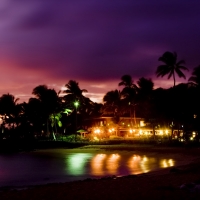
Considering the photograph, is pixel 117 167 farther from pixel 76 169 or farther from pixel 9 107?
pixel 9 107

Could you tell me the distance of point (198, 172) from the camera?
1866 centimetres

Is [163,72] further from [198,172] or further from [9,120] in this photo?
[198,172]

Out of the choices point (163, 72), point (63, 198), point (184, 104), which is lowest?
point (63, 198)

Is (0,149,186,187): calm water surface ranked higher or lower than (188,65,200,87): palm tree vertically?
lower

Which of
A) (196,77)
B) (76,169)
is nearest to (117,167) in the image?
(76,169)

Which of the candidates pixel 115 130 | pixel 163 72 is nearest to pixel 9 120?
pixel 115 130

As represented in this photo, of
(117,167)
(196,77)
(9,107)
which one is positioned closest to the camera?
(117,167)

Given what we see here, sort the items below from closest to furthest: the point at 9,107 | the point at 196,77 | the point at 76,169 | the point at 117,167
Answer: the point at 117,167
the point at 76,169
the point at 196,77
the point at 9,107

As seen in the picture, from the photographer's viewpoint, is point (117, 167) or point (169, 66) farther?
point (169, 66)

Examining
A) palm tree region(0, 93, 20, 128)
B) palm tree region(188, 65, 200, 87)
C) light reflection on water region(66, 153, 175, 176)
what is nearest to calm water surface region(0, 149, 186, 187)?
light reflection on water region(66, 153, 175, 176)

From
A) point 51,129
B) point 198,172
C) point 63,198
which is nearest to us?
point 63,198

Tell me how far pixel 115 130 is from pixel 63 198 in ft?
233

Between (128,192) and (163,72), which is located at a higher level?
(163,72)

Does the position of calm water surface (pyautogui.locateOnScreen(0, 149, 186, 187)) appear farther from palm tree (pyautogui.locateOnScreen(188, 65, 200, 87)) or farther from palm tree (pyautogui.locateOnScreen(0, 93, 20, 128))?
palm tree (pyautogui.locateOnScreen(0, 93, 20, 128))
